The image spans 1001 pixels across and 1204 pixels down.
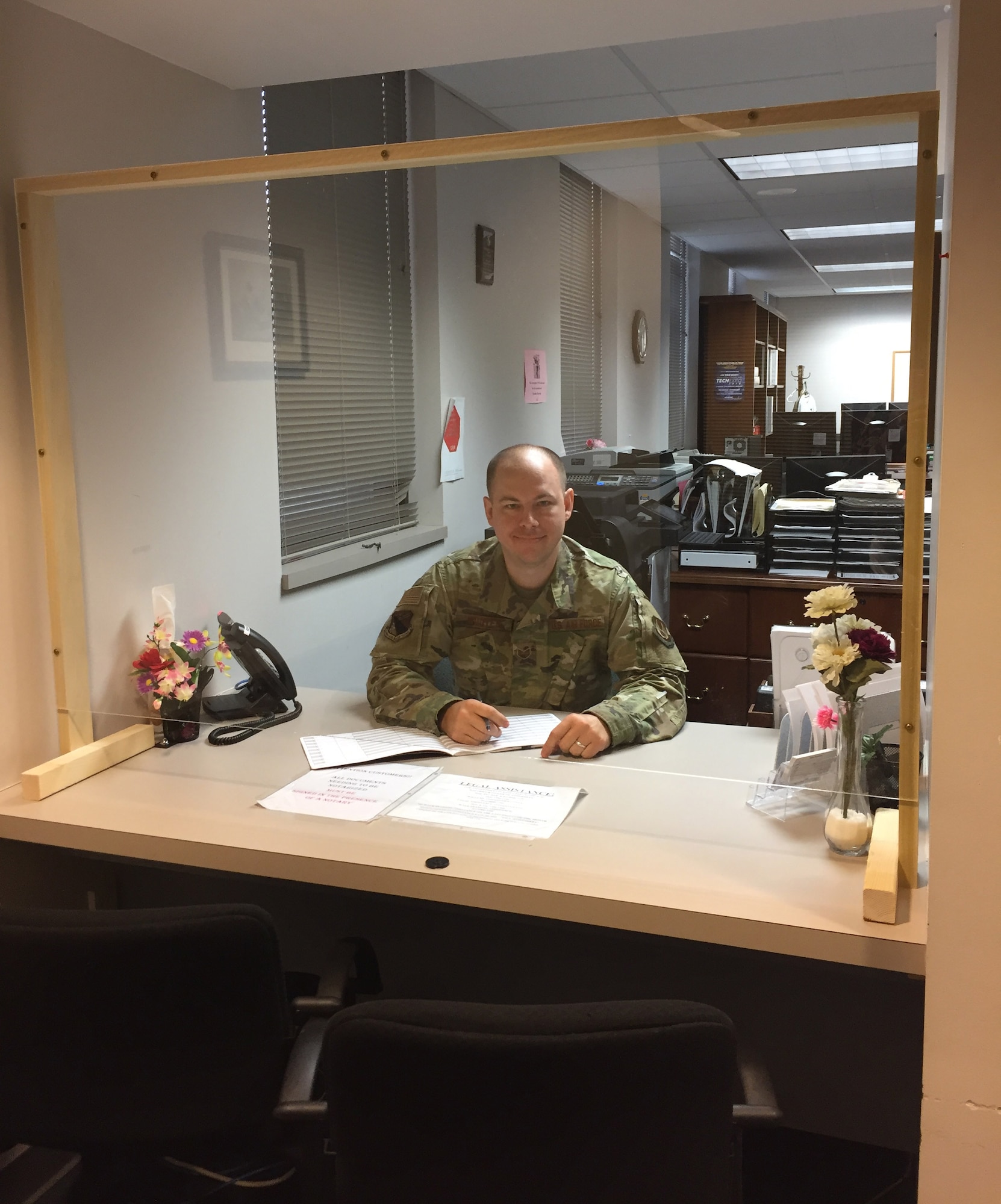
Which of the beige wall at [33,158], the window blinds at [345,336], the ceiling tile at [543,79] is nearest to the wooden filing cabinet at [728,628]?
the window blinds at [345,336]

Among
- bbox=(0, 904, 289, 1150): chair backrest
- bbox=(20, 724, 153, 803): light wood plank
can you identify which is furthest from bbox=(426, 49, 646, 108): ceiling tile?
bbox=(0, 904, 289, 1150): chair backrest

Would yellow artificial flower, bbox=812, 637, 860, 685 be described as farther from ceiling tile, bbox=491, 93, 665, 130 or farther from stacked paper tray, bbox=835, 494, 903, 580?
ceiling tile, bbox=491, 93, 665, 130

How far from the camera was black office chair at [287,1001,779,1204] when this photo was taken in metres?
1.02

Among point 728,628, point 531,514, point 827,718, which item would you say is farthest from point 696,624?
point 827,718

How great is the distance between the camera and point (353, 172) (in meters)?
1.78

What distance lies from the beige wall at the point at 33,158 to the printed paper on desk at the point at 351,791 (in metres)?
0.52

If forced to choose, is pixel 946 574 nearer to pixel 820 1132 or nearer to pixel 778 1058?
pixel 778 1058

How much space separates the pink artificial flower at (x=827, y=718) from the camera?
5.39ft

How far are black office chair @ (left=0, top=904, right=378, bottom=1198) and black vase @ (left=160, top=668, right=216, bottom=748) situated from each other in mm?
860

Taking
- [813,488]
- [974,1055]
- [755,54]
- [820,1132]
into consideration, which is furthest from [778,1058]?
[755,54]

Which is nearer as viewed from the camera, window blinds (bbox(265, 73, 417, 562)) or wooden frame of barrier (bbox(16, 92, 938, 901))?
wooden frame of barrier (bbox(16, 92, 938, 901))

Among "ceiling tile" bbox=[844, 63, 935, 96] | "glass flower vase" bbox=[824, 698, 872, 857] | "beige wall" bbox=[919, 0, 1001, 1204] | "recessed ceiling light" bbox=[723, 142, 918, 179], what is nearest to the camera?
"beige wall" bbox=[919, 0, 1001, 1204]

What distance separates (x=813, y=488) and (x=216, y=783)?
1286 millimetres

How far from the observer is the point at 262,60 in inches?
80.3
